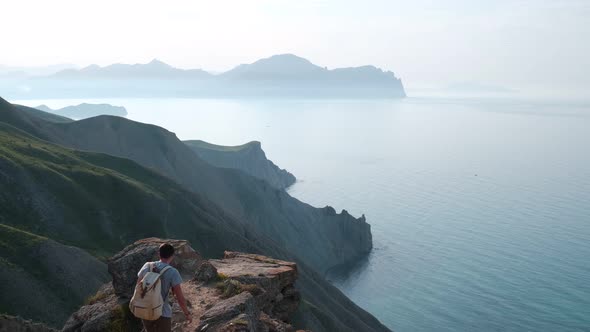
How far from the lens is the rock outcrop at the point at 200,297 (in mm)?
17859

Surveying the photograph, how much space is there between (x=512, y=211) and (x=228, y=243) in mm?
103422

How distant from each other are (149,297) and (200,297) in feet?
21.3

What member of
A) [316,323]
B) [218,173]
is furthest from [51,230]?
[218,173]

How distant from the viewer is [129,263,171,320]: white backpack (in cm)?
1481

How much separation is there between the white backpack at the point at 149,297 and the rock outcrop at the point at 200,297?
2.94 metres

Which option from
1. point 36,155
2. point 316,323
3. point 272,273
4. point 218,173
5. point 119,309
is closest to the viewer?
point 119,309

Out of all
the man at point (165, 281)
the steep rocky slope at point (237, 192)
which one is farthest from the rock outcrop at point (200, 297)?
the steep rocky slope at point (237, 192)

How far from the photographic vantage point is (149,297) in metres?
Result: 14.9

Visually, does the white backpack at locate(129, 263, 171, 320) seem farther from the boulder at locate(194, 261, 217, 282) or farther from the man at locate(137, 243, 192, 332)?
the boulder at locate(194, 261, 217, 282)

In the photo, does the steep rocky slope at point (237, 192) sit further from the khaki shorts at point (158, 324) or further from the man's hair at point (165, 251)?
the man's hair at point (165, 251)

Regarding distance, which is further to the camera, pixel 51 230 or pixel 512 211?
pixel 512 211

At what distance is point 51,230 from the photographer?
2474 inches

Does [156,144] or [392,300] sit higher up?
[156,144]

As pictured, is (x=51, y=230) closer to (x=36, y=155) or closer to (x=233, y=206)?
(x=36, y=155)
